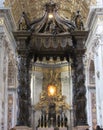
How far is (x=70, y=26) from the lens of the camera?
43.8 ft

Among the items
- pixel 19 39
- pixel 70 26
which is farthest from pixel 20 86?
pixel 70 26

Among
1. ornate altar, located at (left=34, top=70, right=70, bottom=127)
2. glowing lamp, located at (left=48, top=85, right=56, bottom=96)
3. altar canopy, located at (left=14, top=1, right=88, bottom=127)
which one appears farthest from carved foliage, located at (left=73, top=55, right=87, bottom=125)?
glowing lamp, located at (left=48, top=85, right=56, bottom=96)

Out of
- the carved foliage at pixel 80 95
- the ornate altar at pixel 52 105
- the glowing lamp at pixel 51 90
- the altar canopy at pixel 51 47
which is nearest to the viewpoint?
the carved foliage at pixel 80 95

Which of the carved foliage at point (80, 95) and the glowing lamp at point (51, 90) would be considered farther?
the glowing lamp at point (51, 90)

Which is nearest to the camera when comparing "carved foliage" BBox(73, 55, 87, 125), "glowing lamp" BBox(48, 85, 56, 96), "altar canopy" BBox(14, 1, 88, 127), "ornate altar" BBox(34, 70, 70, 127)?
"carved foliage" BBox(73, 55, 87, 125)

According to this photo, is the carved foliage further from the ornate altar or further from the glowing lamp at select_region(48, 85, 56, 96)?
the glowing lamp at select_region(48, 85, 56, 96)

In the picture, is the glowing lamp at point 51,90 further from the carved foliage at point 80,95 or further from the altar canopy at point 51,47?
the carved foliage at point 80,95

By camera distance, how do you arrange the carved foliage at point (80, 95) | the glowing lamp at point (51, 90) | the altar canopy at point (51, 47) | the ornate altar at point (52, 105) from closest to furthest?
1. the carved foliage at point (80, 95)
2. the altar canopy at point (51, 47)
3. the ornate altar at point (52, 105)
4. the glowing lamp at point (51, 90)

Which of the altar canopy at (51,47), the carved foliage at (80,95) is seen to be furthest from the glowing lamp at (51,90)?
the carved foliage at (80,95)

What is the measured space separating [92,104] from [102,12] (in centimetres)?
706

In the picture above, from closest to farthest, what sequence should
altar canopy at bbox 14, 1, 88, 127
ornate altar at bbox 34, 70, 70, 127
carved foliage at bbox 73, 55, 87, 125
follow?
carved foliage at bbox 73, 55, 87, 125
altar canopy at bbox 14, 1, 88, 127
ornate altar at bbox 34, 70, 70, 127

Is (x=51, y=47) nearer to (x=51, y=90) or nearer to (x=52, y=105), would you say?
(x=52, y=105)

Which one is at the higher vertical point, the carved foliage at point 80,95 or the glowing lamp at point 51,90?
the glowing lamp at point 51,90

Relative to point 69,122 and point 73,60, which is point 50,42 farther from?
point 69,122
